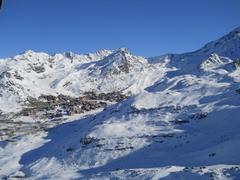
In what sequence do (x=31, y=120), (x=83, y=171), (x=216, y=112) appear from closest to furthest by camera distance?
(x=83, y=171)
(x=216, y=112)
(x=31, y=120)

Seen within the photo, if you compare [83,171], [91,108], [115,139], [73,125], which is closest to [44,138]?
[73,125]

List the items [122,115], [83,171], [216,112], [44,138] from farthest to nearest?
1. [44,138]
2. [122,115]
3. [216,112]
4. [83,171]

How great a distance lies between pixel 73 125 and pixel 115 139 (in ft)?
Answer: 154

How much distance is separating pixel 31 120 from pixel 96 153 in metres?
85.4

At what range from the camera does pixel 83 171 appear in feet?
244

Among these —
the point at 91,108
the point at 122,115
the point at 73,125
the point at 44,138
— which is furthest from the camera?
the point at 91,108

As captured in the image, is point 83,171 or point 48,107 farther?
point 48,107

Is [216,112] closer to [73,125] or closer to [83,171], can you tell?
[83,171]

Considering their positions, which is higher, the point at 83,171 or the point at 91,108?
the point at 91,108

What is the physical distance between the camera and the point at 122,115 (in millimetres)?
105250

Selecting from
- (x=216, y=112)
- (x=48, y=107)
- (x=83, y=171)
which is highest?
(x=48, y=107)

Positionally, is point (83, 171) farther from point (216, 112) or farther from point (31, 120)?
point (31, 120)

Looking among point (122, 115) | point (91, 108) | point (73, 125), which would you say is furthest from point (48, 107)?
point (122, 115)

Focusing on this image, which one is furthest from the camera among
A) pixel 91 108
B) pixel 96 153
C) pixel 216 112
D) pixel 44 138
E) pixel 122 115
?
pixel 91 108
